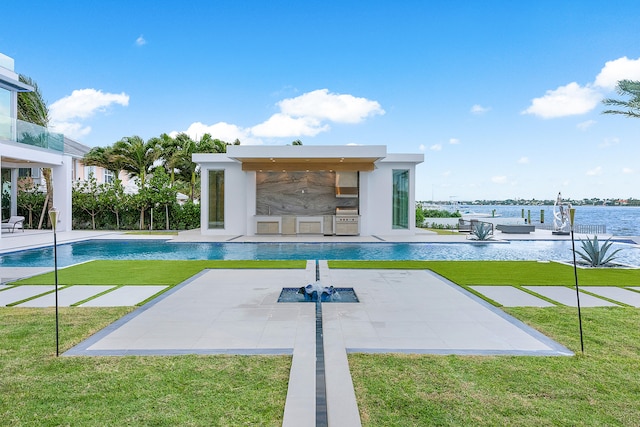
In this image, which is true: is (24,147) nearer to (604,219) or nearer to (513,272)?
(513,272)

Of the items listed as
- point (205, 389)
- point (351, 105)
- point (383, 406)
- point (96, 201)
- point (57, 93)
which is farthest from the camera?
point (351, 105)

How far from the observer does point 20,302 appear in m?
5.57

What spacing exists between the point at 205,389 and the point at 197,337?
4.13ft

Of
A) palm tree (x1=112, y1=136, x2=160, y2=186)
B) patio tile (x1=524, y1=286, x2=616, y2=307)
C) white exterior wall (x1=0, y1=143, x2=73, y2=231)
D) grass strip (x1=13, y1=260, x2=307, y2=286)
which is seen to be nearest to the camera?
patio tile (x1=524, y1=286, x2=616, y2=307)

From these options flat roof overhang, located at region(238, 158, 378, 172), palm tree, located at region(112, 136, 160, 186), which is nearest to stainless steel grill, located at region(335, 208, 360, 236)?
flat roof overhang, located at region(238, 158, 378, 172)

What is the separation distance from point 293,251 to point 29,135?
1241 cm

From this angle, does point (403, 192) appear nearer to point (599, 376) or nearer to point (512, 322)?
point (512, 322)

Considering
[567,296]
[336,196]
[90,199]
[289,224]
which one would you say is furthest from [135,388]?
[90,199]

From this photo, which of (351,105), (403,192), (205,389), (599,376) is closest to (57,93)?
(351,105)

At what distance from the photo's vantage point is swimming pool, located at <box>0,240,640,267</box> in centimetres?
1096

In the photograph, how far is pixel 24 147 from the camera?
15.6 meters

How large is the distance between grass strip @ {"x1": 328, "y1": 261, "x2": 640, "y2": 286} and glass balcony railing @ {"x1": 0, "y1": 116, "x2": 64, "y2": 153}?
13.9m

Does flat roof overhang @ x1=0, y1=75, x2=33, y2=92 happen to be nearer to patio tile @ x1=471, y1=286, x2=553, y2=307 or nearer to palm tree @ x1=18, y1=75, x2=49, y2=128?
palm tree @ x1=18, y1=75, x2=49, y2=128

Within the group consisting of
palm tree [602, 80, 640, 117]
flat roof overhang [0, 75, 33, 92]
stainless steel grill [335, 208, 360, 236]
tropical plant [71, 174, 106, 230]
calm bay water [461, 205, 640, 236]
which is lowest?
calm bay water [461, 205, 640, 236]
